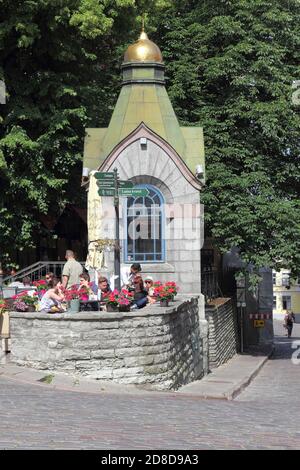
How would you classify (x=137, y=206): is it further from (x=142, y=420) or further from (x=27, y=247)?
(x=142, y=420)

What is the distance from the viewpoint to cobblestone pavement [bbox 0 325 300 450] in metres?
8.62

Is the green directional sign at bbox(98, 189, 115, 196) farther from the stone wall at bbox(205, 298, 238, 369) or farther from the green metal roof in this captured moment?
the stone wall at bbox(205, 298, 238, 369)

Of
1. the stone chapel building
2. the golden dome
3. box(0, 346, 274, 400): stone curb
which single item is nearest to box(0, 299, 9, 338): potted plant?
box(0, 346, 274, 400): stone curb

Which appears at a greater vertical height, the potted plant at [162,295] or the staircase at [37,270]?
the staircase at [37,270]

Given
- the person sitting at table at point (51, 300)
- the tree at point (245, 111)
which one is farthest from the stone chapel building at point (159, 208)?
the person sitting at table at point (51, 300)

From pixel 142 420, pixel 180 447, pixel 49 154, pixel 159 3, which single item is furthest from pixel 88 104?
pixel 180 447

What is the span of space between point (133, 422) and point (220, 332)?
17.4 m

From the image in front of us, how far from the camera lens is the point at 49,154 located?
2509 centimetres

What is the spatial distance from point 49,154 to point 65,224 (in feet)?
23.3

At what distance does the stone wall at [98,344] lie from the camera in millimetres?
14195

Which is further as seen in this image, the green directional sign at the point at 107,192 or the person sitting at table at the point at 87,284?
the person sitting at table at the point at 87,284

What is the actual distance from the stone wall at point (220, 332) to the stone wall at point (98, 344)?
29.8 ft

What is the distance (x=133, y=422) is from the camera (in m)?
10.1

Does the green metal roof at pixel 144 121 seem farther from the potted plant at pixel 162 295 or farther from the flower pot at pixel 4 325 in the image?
the flower pot at pixel 4 325
